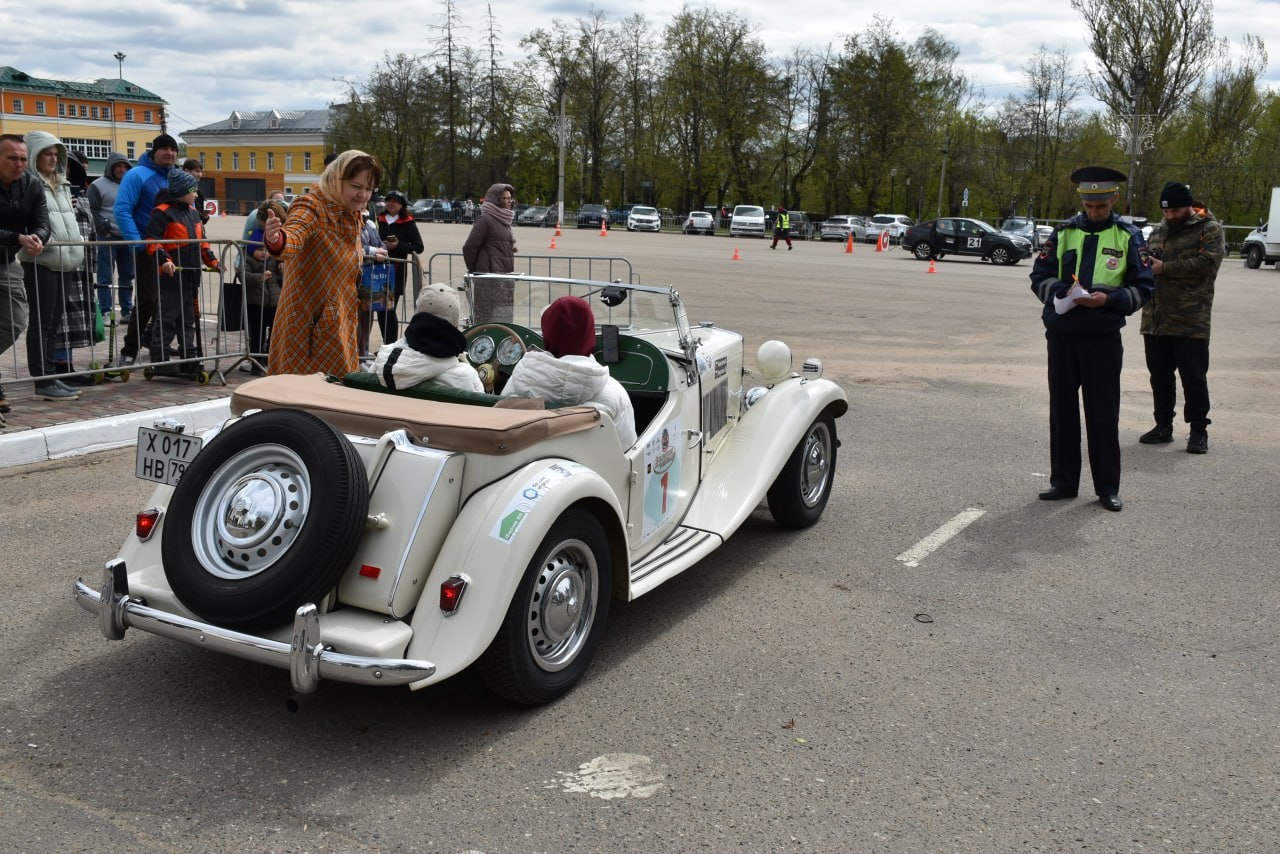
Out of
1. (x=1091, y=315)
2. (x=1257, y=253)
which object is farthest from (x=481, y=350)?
(x=1257, y=253)

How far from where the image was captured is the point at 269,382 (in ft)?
13.4

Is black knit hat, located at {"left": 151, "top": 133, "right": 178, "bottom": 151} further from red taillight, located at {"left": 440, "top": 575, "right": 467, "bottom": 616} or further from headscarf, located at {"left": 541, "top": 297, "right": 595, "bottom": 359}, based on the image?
red taillight, located at {"left": 440, "top": 575, "right": 467, "bottom": 616}

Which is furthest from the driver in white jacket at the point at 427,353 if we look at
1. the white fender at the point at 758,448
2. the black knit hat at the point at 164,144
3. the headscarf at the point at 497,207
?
the headscarf at the point at 497,207

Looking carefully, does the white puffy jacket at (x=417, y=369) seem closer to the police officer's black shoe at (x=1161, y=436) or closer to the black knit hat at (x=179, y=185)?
the black knit hat at (x=179, y=185)

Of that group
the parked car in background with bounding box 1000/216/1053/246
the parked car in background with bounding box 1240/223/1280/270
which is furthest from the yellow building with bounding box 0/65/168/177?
the parked car in background with bounding box 1240/223/1280/270

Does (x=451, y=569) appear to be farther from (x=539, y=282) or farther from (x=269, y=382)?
(x=539, y=282)

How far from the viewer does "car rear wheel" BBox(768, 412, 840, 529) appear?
578 cm

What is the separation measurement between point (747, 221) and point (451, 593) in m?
48.1

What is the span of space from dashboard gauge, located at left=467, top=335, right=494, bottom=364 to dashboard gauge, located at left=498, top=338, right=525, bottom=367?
44mm

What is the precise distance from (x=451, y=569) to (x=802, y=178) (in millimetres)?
73809

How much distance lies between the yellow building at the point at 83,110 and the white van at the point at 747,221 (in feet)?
191

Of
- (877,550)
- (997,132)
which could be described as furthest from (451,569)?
(997,132)

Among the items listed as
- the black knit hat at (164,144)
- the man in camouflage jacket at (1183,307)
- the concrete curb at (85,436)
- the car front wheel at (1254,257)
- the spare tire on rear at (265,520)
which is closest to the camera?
the spare tire on rear at (265,520)

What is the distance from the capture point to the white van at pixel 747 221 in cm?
5003
